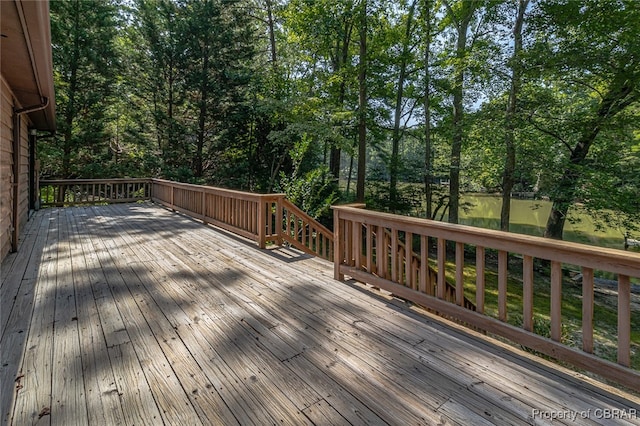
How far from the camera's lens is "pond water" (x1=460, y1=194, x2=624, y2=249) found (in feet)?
37.2

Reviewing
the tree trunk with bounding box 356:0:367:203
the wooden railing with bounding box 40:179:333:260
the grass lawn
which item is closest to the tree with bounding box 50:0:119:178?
the wooden railing with bounding box 40:179:333:260

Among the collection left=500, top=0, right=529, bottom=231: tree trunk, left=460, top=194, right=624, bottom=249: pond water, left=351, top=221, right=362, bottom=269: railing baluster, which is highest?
left=500, top=0, right=529, bottom=231: tree trunk

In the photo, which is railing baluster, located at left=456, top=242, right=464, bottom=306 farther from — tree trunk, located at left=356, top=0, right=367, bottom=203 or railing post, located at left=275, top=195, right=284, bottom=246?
tree trunk, located at left=356, top=0, right=367, bottom=203

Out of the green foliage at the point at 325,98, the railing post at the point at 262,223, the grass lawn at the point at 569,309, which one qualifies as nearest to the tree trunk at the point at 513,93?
the green foliage at the point at 325,98

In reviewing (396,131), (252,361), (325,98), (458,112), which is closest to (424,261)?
(252,361)

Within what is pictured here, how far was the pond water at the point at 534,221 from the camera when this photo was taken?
11.3 meters

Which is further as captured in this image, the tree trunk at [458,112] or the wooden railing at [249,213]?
the tree trunk at [458,112]

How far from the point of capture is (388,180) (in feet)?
46.6

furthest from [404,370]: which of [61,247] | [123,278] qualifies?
[61,247]

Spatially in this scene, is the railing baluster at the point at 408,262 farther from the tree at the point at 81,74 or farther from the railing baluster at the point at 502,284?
the tree at the point at 81,74

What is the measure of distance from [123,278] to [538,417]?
3664mm

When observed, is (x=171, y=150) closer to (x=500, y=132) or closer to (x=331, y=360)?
(x=500, y=132)

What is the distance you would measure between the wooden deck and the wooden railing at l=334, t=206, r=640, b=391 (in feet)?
0.43

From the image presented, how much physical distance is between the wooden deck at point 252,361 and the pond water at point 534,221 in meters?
8.08
